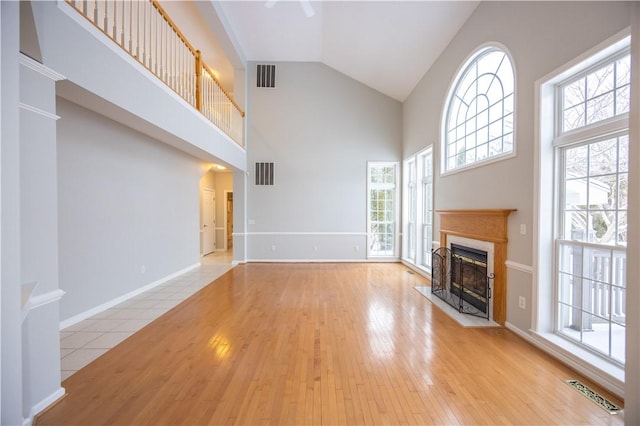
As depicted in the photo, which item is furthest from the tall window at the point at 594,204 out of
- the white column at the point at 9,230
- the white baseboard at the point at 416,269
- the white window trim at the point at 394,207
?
the white window trim at the point at 394,207

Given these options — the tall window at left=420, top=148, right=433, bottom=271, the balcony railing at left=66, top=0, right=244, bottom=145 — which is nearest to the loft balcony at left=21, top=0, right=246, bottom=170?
the balcony railing at left=66, top=0, right=244, bottom=145

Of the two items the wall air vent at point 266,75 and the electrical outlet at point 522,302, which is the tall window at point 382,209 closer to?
the wall air vent at point 266,75

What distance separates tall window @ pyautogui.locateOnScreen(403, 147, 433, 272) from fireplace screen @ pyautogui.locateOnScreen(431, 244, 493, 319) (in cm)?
112

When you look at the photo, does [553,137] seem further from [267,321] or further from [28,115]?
[28,115]

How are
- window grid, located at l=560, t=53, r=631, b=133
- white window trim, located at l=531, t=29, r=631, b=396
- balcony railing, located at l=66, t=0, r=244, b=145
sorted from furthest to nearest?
balcony railing, located at l=66, t=0, r=244, b=145
white window trim, located at l=531, t=29, r=631, b=396
window grid, located at l=560, t=53, r=631, b=133

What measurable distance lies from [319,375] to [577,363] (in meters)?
2.12

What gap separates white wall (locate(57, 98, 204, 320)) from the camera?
3.18 metres

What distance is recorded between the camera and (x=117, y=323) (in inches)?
127

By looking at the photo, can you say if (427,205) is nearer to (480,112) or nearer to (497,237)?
(480,112)

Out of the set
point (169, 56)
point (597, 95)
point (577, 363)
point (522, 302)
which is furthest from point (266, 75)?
point (577, 363)

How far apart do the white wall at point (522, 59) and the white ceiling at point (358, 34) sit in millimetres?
585

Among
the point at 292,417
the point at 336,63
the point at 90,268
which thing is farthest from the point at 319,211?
the point at 292,417

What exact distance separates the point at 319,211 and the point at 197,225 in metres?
2.95

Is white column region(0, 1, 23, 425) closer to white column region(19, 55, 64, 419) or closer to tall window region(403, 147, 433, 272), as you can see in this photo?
white column region(19, 55, 64, 419)
